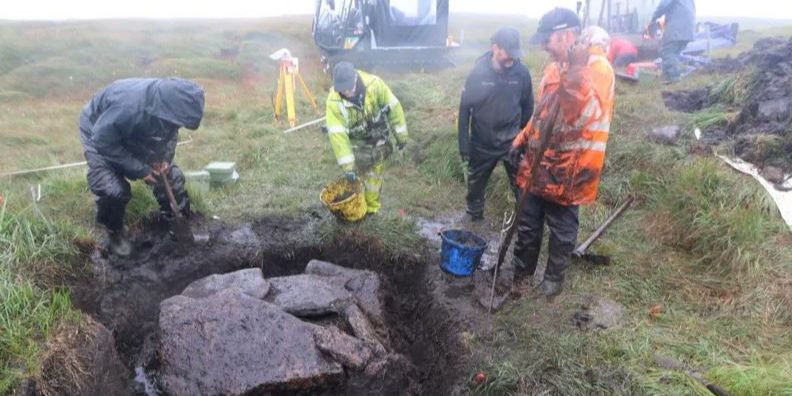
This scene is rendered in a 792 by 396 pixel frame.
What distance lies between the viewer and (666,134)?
225 inches

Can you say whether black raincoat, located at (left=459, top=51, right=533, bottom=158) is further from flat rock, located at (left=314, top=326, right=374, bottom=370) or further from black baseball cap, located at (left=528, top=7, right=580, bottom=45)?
flat rock, located at (left=314, top=326, right=374, bottom=370)

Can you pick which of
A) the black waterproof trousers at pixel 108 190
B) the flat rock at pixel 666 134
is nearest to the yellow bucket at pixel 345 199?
the black waterproof trousers at pixel 108 190

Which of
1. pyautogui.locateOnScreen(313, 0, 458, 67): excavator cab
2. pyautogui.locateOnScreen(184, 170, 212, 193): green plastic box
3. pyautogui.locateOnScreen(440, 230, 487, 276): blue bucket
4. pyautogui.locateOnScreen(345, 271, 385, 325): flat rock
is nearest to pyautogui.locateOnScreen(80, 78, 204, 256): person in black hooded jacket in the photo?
pyautogui.locateOnScreen(184, 170, 212, 193): green plastic box

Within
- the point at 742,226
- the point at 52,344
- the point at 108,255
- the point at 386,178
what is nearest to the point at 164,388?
the point at 52,344

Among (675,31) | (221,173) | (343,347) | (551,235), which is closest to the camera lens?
(343,347)

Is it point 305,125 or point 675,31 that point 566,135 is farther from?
point 675,31

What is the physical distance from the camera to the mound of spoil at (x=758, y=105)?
4.89m

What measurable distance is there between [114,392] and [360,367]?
1.64m

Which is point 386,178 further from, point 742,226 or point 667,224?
point 742,226

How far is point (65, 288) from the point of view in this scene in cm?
368

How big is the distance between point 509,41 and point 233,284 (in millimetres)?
3173

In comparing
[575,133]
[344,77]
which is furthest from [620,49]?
[575,133]

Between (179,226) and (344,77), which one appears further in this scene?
(179,226)

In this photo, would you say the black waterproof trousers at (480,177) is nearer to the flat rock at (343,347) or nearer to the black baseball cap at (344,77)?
the black baseball cap at (344,77)
